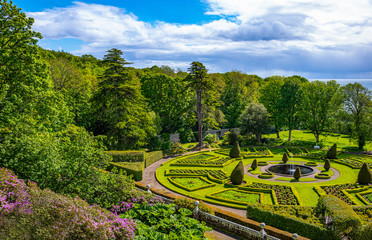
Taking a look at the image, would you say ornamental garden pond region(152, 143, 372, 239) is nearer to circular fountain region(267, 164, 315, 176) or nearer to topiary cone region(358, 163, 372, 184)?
circular fountain region(267, 164, 315, 176)

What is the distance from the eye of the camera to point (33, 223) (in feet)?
32.3

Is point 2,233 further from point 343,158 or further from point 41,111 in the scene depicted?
point 343,158

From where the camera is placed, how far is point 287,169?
33812mm

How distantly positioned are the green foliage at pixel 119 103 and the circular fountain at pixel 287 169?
717 inches

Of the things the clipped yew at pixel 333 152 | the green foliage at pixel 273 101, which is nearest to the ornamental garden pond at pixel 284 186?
the clipped yew at pixel 333 152

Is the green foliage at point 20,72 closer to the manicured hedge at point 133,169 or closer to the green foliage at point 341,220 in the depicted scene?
the manicured hedge at point 133,169

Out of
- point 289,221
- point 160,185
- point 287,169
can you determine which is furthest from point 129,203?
point 287,169

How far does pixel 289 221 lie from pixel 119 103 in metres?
27.3

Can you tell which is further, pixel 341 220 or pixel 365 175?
pixel 365 175

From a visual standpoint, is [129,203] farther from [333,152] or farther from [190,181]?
[333,152]

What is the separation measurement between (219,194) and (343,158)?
22600 mm

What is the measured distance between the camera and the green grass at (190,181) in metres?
28.3

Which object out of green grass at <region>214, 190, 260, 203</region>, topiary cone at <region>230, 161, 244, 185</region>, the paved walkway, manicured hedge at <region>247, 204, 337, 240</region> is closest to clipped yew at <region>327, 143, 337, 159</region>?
topiary cone at <region>230, 161, 244, 185</region>

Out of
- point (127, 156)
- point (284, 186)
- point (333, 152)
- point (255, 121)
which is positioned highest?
point (255, 121)
